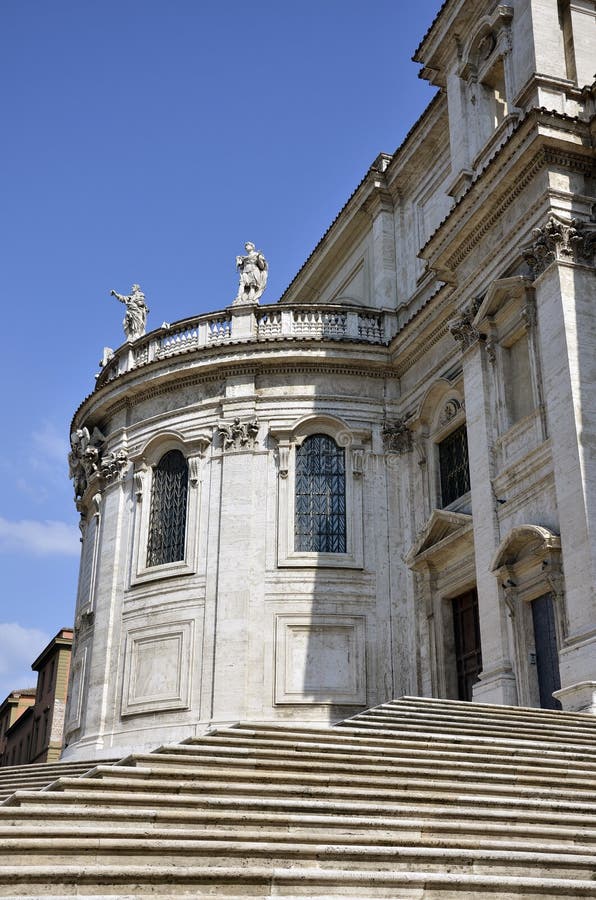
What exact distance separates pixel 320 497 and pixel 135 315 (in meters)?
7.22

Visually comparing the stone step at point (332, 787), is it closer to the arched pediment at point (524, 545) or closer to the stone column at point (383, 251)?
the arched pediment at point (524, 545)

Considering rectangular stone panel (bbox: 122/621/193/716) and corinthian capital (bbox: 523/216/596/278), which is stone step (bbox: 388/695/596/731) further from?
rectangular stone panel (bbox: 122/621/193/716)

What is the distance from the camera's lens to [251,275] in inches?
952

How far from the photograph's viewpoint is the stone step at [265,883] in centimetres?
590

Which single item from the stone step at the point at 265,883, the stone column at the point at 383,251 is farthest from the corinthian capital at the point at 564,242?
the stone step at the point at 265,883

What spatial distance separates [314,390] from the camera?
74.5 ft

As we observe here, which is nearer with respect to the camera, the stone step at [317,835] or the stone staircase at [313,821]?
the stone staircase at [313,821]

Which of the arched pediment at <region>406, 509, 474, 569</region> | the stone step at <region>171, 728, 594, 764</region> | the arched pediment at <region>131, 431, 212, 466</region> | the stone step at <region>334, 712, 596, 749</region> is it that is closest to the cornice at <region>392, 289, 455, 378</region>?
the arched pediment at <region>406, 509, 474, 569</region>

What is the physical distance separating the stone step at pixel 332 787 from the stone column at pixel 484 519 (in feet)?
22.6

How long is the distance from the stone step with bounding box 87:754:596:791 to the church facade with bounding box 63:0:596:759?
15.8 ft

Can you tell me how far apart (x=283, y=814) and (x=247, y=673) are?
13.2 m

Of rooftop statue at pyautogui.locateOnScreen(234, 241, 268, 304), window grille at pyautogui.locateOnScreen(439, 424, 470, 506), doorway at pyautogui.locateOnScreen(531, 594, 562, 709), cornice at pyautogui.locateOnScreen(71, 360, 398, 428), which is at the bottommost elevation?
doorway at pyautogui.locateOnScreen(531, 594, 562, 709)

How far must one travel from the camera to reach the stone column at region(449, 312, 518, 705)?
15.7 metres

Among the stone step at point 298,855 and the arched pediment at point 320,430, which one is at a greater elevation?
the arched pediment at point 320,430
